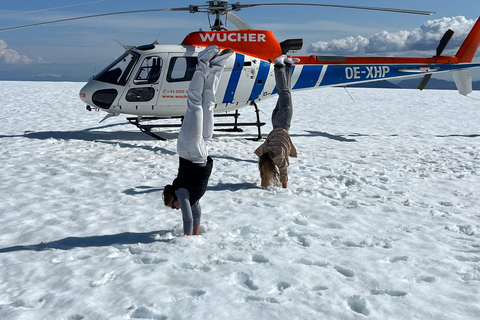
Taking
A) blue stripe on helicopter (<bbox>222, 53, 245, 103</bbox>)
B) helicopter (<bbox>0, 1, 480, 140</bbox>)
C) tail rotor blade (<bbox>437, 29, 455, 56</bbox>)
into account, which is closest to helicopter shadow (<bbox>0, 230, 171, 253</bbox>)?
helicopter (<bbox>0, 1, 480, 140</bbox>)

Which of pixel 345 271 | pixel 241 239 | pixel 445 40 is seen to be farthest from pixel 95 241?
pixel 445 40

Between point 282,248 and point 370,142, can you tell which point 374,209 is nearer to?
point 282,248

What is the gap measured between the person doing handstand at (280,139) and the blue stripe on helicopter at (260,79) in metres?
3.81

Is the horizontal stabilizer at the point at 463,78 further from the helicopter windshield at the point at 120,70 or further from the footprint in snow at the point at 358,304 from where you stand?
the footprint in snow at the point at 358,304

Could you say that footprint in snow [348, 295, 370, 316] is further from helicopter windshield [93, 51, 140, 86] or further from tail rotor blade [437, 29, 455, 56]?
tail rotor blade [437, 29, 455, 56]

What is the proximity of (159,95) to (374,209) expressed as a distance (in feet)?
18.6

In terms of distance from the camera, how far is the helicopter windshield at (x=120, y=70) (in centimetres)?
884

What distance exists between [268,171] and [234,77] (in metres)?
4.06

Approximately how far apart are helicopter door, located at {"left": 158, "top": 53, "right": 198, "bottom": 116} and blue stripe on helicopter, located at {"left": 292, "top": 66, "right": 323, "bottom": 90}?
9.21 feet

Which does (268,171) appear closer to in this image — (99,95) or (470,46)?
(99,95)

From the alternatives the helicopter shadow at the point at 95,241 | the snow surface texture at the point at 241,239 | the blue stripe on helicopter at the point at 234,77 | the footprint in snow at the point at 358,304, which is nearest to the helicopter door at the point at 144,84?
the snow surface texture at the point at 241,239

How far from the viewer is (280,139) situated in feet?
18.6

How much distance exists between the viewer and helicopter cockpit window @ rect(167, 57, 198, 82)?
8.86 meters

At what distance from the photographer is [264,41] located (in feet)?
31.4
